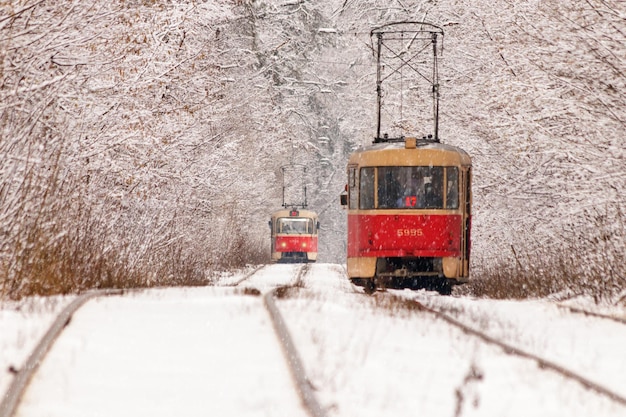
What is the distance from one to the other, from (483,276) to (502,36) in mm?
6681

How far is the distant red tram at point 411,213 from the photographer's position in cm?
1772

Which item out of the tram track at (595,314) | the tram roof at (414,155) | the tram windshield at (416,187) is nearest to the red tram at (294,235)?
the tram roof at (414,155)

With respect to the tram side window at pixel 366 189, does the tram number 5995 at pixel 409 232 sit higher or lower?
lower

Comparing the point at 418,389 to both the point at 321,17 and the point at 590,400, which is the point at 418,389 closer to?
the point at 590,400

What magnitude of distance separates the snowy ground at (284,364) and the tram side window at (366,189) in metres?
5.95

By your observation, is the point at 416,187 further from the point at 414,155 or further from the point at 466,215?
the point at 466,215

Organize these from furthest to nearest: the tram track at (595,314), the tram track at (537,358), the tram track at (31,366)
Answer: the tram track at (595,314), the tram track at (537,358), the tram track at (31,366)

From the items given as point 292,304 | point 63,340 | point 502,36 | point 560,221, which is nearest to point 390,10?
point 502,36

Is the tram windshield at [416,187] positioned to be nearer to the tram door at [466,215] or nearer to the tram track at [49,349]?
the tram door at [466,215]

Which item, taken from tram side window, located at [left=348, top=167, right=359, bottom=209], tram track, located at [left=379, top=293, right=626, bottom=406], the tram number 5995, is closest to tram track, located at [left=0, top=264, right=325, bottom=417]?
tram track, located at [left=379, top=293, right=626, bottom=406]

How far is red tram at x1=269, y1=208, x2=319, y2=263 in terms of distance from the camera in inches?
1812

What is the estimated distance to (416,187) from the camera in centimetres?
1803

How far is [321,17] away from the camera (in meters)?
60.4

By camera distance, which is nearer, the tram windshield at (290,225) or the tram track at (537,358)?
the tram track at (537,358)
